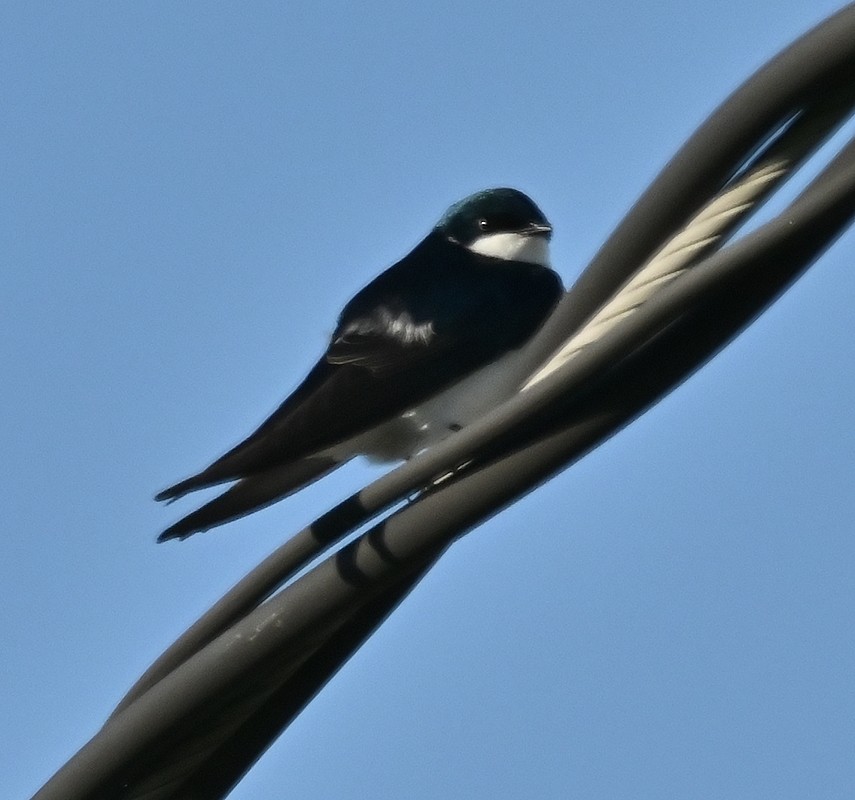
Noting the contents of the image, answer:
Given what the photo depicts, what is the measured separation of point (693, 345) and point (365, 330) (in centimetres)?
151

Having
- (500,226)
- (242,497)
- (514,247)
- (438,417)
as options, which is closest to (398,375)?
(438,417)

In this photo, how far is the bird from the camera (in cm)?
241

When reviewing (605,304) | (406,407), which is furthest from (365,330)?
(605,304)

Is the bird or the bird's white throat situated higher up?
the bird's white throat

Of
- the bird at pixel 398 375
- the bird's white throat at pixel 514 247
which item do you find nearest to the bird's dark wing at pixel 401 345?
the bird at pixel 398 375

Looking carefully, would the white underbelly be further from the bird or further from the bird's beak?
the bird's beak

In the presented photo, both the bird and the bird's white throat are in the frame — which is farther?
the bird's white throat

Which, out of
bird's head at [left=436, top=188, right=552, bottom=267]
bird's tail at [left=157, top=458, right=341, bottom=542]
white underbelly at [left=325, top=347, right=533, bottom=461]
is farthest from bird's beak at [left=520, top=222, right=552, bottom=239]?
bird's tail at [left=157, top=458, right=341, bottom=542]

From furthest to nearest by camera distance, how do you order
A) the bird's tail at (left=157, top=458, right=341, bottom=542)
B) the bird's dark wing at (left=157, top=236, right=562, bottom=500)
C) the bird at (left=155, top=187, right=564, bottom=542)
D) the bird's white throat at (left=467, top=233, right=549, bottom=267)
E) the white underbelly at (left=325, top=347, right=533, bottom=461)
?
the bird's white throat at (left=467, top=233, right=549, bottom=267) < the white underbelly at (left=325, top=347, right=533, bottom=461) < the bird's dark wing at (left=157, top=236, right=562, bottom=500) < the bird at (left=155, top=187, right=564, bottom=542) < the bird's tail at (left=157, top=458, right=341, bottom=542)

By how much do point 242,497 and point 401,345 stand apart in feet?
2.37

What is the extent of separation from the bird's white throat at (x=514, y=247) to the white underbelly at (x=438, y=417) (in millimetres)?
859

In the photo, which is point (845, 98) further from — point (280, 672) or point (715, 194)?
point (280, 672)

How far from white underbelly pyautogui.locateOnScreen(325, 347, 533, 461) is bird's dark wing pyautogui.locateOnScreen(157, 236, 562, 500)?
24mm

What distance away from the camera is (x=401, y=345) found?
2990 millimetres
